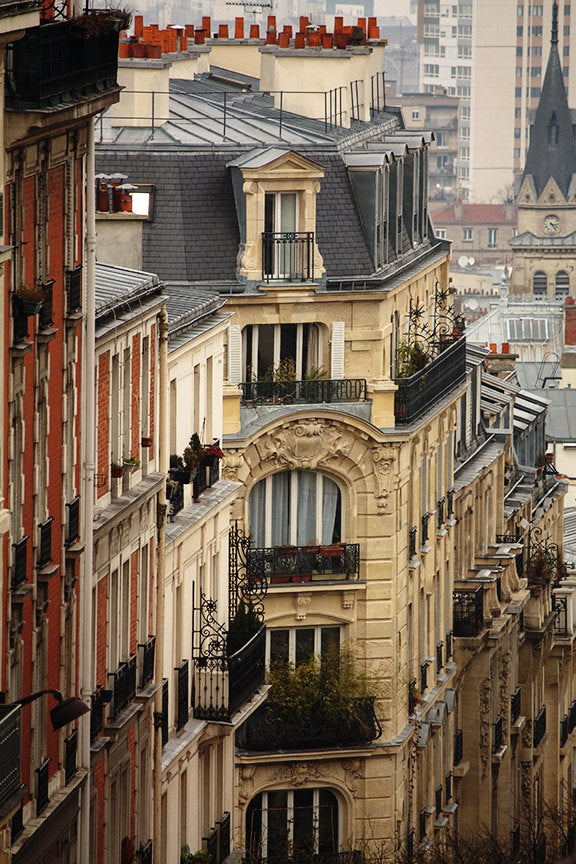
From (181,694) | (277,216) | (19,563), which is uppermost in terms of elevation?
(277,216)

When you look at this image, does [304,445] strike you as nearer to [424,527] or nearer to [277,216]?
[277,216]

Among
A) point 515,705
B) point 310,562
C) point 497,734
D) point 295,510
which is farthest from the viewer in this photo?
point 515,705

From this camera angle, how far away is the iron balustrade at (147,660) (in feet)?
155

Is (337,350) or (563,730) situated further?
(563,730)

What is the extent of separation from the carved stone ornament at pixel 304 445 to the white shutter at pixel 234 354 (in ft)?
5.54

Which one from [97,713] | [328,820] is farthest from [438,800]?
[97,713]

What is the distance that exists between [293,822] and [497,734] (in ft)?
54.1

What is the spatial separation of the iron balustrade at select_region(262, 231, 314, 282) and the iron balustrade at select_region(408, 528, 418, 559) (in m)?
8.18

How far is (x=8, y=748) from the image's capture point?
1341 inches

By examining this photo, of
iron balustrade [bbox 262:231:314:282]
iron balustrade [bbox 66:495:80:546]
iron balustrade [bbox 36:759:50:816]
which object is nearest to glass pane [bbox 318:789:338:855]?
iron balustrade [bbox 262:231:314:282]

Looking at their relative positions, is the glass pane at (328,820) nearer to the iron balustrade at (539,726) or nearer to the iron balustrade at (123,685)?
the iron balustrade at (123,685)

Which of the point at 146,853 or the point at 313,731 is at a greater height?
the point at 146,853

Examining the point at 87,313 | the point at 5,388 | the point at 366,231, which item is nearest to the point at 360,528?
the point at 366,231

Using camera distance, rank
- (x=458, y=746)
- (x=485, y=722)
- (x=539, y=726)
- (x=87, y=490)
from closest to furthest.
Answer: (x=87, y=490), (x=458, y=746), (x=485, y=722), (x=539, y=726)
